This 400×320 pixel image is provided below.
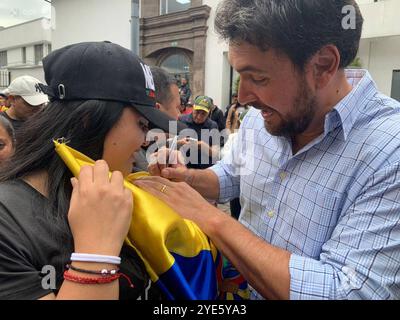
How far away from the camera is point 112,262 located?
98cm

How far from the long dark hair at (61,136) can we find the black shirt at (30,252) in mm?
78

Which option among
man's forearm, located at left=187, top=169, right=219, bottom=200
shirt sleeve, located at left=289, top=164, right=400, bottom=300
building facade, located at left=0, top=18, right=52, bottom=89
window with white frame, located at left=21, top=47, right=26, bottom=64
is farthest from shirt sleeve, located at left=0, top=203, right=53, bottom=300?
window with white frame, located at left=21, top=47, right=26, bottom=64

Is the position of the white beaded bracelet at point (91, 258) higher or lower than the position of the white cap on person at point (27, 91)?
lower

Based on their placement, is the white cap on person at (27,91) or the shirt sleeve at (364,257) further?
the white cap on person at (27,91)

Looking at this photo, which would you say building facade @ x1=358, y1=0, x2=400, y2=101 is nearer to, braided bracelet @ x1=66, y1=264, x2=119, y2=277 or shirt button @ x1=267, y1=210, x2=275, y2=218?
shirt button @ x1=267, y1=210, x2=275, y2=218

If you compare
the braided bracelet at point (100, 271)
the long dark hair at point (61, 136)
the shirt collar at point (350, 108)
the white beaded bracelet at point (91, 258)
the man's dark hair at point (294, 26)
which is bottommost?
the braided bracelet at point (100, 271)

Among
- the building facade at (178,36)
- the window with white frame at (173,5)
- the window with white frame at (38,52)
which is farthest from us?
the window with white frame at (38,52)

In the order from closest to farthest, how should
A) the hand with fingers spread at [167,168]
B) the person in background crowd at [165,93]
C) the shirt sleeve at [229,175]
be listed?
1. the hand with fingers spread at [167,168]
2. the shirt sleeve at [229,175]
3. the person in background crowd at [165,93]

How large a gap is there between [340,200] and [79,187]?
3.08 ft

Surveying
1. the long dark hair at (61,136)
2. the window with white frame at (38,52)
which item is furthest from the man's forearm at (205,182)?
the window with white frame at (38,52)

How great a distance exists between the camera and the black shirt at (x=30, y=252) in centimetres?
98

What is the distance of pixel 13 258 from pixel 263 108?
1.11 meters

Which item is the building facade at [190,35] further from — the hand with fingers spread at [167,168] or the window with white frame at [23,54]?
the window with white frame at [23,54]

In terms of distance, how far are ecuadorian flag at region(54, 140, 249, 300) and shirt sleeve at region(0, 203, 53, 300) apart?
263mm
